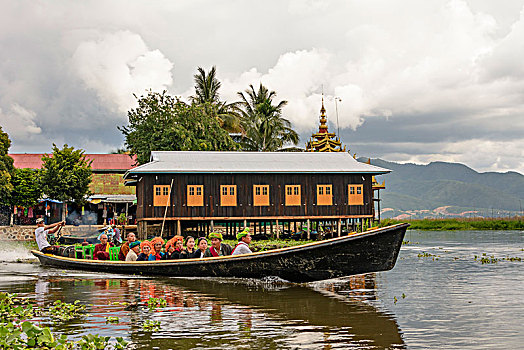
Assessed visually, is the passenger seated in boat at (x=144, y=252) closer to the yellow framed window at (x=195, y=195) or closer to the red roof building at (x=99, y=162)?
the yellow framed window at (x=195, y=195)

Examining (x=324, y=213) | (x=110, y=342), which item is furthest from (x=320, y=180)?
(x=110, y=342)

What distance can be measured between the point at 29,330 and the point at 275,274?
7.97 metres

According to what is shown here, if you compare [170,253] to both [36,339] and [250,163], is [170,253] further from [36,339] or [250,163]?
[250,163]

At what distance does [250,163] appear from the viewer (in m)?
34.9

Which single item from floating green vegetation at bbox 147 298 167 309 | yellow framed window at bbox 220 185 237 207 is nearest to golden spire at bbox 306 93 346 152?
yellow framed window at bbox 220 185 237 207

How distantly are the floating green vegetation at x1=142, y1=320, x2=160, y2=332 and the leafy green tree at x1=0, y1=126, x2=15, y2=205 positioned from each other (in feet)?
113

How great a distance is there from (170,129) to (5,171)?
12371 millimetres

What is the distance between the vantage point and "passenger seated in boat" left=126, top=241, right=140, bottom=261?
1822 centimetres

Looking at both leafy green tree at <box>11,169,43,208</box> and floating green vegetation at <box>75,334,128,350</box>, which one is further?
leafy green tree at <box>11,169,43,208</box>

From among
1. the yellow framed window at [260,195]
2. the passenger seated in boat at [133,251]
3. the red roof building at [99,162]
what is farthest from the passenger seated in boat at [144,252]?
the red roof building at [99,162]

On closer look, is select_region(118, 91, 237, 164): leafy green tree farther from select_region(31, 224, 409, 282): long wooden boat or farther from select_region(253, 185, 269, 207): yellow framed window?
select_region(31, 224, 409, 282): long wooden boat

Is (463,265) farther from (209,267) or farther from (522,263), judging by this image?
(209,267)

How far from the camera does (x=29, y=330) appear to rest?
28.0 feet

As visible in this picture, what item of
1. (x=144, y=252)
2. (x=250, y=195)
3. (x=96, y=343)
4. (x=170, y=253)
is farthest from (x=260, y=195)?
(x=96, y=343)
